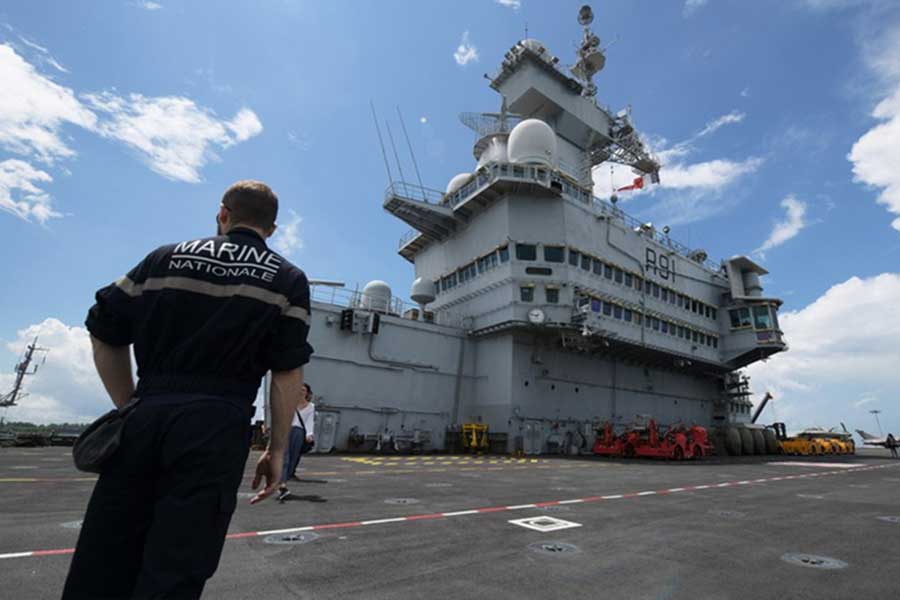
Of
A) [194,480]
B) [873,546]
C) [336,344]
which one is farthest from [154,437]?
[336,344]

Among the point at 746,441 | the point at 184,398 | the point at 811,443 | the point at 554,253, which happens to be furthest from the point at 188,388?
the point at 811,443

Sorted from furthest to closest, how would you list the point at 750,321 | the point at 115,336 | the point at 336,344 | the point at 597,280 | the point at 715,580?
the point at 750,321
the point at 597,280
the point at 336,344
the point at 715,580
the point at 115,336

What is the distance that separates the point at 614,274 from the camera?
28.3m

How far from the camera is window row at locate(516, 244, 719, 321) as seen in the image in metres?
25.9

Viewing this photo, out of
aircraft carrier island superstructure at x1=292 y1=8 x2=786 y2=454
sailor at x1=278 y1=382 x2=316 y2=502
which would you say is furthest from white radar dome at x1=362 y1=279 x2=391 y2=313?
sailor at x1=278 y1=382 x2=316 y2=502

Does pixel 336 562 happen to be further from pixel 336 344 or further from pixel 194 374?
pixel 336 344

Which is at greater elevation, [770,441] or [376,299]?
[376,299]

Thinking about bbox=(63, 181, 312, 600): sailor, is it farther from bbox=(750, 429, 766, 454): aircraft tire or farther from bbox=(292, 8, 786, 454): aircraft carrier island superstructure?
bbox=(750, 429, 766, 454): aircraft tire

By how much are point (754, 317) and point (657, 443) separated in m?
18.5

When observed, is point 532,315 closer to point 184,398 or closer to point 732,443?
point 732,443

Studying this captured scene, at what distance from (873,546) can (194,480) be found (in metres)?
7.30

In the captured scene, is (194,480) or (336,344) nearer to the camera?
(194,480)

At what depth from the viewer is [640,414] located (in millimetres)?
30812

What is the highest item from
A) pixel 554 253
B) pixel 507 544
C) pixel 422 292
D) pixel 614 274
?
pixel 554 253
